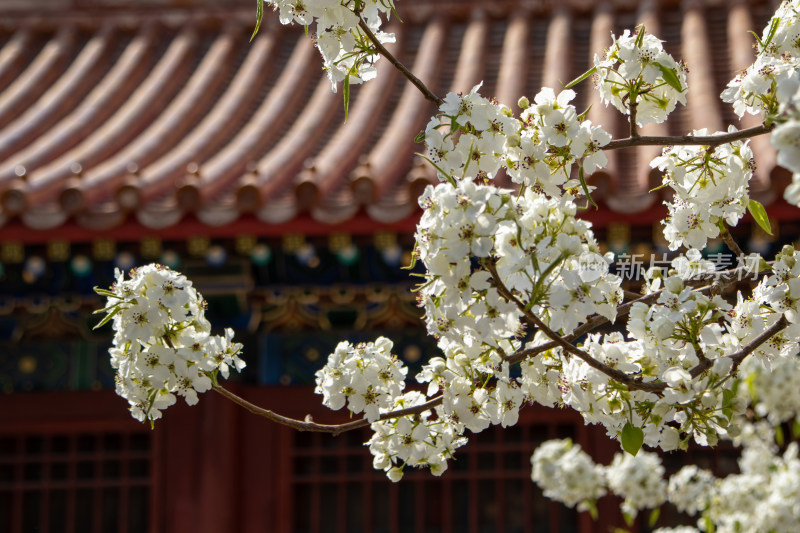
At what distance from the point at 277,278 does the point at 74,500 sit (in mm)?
1250

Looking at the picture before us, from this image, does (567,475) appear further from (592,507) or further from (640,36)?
(640,36)

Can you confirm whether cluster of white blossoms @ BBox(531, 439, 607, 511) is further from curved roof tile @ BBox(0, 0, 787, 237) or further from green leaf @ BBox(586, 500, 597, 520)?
curved roof tile @ BBox(0, 0, 787, 237)

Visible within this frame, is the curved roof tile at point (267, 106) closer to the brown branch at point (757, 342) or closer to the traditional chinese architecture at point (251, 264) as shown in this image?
the traditional chinese architecture at point (251, 264)

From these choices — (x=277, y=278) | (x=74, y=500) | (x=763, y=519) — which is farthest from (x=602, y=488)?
(x=74, y=500)

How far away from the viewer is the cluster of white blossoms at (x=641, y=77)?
189 cm

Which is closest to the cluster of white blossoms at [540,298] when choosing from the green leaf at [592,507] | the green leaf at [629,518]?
the green leaf at [592,507]

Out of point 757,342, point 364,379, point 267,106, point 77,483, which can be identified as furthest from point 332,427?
point 267,106

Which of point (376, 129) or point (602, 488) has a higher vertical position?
point (376, 129)

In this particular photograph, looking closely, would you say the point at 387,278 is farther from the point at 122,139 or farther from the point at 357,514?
the point at 122,139

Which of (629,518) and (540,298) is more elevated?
(540,298)

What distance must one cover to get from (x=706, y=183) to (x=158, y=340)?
1074 millimetres

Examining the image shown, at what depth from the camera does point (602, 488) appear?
4176mm

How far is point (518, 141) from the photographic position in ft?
6.40

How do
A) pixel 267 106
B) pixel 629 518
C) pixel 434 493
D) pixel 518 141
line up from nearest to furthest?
pixel 518 141 < pixel 629 518 < pixel 434 493 < pixel 267 106
